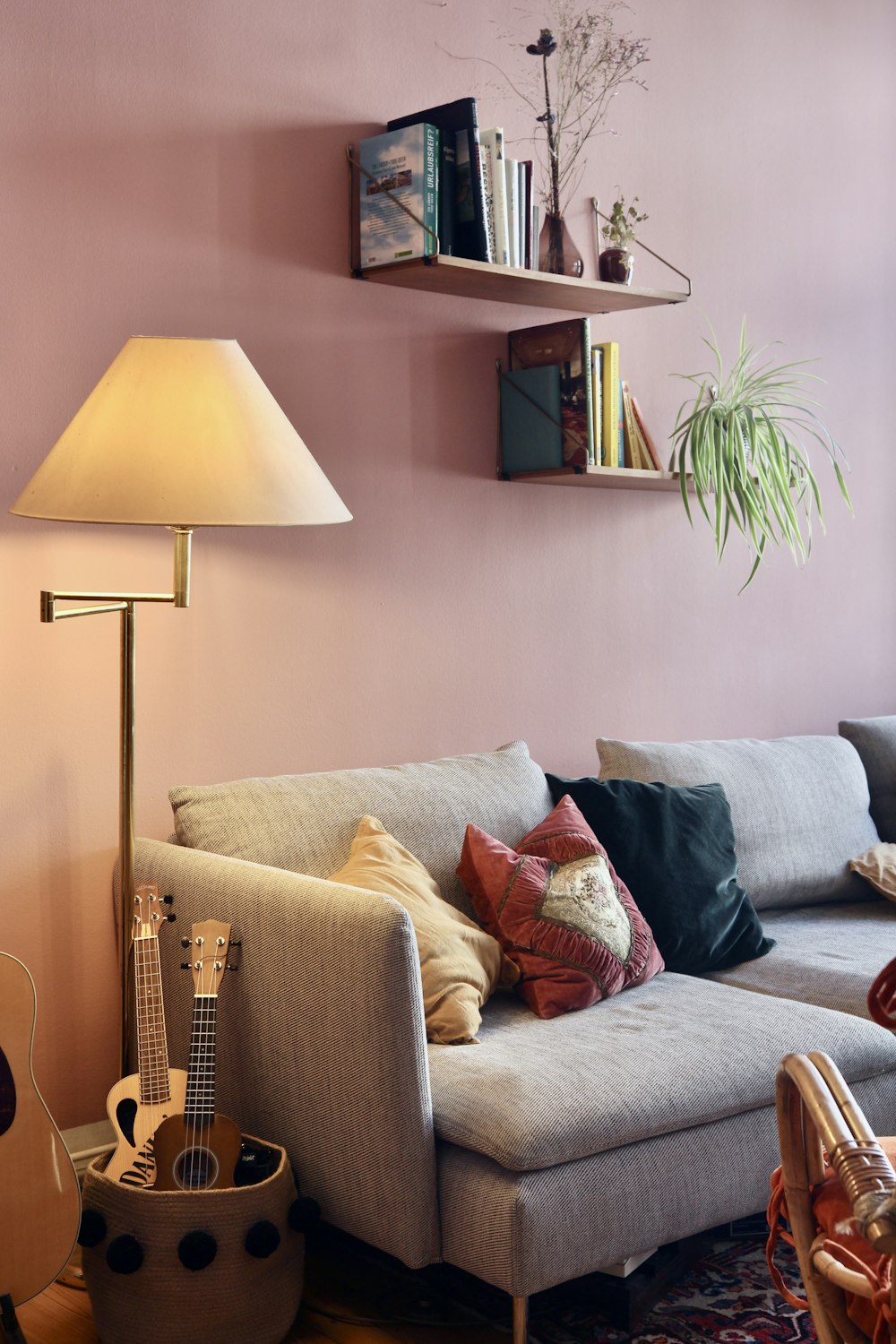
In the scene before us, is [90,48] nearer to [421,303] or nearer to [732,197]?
[421,303]

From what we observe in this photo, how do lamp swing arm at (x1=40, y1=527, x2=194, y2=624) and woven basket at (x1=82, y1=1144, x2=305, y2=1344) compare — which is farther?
lamp swing arm at (x1=40, y1=527, x2=194, y2=624)

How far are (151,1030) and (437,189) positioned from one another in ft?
5.64

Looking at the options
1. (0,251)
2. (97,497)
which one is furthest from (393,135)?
(97,497)

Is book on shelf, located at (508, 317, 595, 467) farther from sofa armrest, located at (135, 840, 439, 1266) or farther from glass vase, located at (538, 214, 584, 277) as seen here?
sofa armrest, located at (135, 840, 439, 1266)

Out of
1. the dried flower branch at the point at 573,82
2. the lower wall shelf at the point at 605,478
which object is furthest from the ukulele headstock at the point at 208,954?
the dried flower branch at the point at 573,82

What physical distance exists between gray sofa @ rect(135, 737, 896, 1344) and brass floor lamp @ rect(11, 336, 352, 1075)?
522 millimetres

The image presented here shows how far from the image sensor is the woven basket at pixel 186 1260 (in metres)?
2.04

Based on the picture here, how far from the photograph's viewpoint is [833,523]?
163 inches

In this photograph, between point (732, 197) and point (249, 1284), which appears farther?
point (732, 197)

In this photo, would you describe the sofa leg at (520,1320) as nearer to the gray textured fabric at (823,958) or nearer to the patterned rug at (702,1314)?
the patterned rug at (702,1314)

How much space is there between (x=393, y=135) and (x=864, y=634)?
2.20m

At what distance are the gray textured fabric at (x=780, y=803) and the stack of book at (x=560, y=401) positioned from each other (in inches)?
26.3

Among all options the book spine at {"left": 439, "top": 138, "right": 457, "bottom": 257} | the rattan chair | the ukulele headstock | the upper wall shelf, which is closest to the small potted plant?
the upper wall shelf

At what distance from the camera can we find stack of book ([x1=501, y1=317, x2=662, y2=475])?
3.10 m
